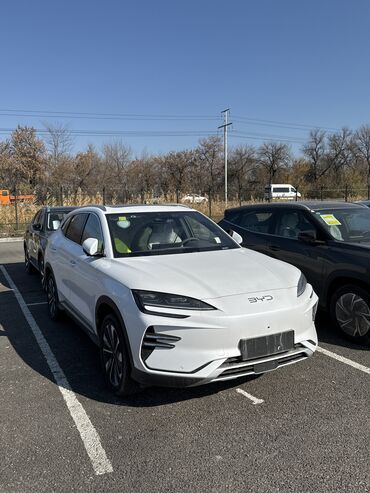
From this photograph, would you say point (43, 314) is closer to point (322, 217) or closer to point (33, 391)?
point (33, 391)

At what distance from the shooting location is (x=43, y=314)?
22.2 ft

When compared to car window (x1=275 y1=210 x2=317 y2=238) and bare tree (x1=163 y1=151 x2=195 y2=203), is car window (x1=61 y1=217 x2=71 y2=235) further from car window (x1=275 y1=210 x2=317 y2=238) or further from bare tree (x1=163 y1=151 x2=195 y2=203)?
bare tree (x1=163 y1=151 x2=195 y2=203)

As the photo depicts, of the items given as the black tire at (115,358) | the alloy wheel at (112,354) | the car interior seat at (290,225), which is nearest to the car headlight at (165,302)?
the black tire at (115,358)

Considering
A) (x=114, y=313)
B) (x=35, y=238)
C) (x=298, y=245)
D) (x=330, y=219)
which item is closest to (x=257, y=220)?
(x=298, y=245)

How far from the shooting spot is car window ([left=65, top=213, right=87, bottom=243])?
5438 mm

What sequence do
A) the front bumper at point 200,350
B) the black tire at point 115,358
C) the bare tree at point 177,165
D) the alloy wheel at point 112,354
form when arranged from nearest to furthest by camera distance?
the front bumper at point 200,350 → the black tire at point 115,358 → the alloy wheel at point 112,354 → the bare tree at point 177,165

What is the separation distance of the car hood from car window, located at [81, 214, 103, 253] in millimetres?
433

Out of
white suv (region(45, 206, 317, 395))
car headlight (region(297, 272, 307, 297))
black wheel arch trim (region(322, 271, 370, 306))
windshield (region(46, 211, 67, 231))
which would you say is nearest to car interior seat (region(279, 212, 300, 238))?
black wheel arch trim (region(322, 271, 370, 306))

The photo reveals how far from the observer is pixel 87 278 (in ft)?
14.8

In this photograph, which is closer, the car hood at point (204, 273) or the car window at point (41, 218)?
the car hood at point (204, 273)

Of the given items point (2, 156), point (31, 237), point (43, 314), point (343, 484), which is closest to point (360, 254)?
point (343, 484)

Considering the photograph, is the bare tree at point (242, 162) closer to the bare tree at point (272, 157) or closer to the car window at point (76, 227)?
the bare tree at point (272, 157)

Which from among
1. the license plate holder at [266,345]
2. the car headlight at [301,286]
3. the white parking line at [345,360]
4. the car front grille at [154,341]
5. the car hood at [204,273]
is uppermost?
the car hood at [204,273]

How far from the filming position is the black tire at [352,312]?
503 centimetres
